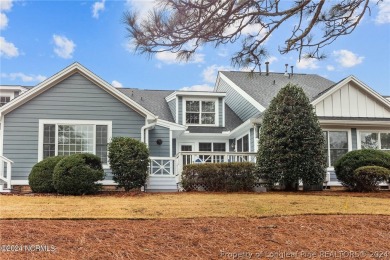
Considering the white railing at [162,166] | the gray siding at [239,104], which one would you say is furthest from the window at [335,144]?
the white railing at [162,166]

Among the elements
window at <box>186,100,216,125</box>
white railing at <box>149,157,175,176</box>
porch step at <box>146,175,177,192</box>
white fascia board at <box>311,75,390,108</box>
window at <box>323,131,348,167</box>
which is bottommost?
porch step at <box>146,175,177,192</box>

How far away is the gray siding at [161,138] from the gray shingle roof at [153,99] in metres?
2.78

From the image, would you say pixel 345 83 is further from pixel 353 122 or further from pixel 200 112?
pixel 200 112

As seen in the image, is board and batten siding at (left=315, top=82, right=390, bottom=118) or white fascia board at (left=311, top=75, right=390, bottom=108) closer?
white fascia board at (left=311, top=75, right=390, bottom=108)

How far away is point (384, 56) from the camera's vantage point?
12.7 m

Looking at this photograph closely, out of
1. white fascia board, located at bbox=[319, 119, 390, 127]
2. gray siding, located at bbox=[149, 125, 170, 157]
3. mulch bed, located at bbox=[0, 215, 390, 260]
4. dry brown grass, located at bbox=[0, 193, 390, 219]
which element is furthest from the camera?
white fascia board, located at bbox=[319, 119, 390, 127]

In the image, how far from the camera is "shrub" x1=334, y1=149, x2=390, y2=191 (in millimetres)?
13641

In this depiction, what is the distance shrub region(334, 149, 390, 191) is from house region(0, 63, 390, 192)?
7.68 feet

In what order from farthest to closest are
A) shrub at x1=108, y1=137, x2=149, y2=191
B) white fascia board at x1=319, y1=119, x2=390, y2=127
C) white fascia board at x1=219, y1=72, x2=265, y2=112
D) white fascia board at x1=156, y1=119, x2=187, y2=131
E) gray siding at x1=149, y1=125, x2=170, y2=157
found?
white fascia board at x1=219, y1=72, x2=265, y2=112 < white fascia board at x1=319, y1=119, x2=390, y2=127 < gray siding at x1=149, y1=125, x2=170, y2=157 < white fascia board at x1=156, y1=119, x2=187, y2=131 < shrub at x1=108, y1=137, x2=149, y2=191

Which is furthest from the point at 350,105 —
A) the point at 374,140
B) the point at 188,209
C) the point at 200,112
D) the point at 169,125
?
the point at 188,209

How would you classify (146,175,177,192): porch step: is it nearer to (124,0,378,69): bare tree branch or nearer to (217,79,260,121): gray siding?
(217,79,260,121): gray siding

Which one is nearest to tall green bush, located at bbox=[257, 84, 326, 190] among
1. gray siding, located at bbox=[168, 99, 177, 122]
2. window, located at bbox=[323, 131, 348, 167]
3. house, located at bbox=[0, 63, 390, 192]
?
house, located at bbox=[0, 63, 390, 192]

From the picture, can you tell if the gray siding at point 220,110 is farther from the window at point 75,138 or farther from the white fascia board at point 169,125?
the window at point 75,138

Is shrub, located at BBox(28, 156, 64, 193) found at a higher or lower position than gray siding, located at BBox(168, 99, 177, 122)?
lower
